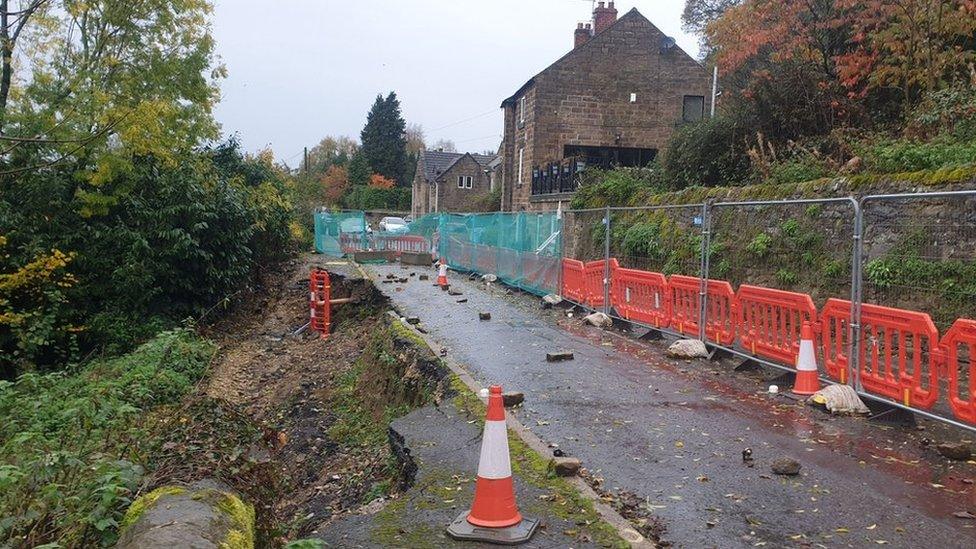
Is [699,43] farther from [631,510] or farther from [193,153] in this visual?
[631,510]

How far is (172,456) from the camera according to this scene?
19.4ft

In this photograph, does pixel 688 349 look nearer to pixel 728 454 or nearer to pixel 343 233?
pixel 728 454

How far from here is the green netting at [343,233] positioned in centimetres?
2853

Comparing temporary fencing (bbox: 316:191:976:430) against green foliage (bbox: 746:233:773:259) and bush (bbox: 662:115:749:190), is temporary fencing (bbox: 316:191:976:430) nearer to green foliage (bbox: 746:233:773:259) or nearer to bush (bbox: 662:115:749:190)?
green foliage (bbox: 746:233:773:259)

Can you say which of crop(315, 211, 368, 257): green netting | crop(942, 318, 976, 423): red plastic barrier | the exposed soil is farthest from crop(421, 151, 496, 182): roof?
crop(942, 318, 976, 423): red plastic barrier

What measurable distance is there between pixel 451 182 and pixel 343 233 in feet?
128

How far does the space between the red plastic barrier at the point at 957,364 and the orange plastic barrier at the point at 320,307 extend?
39.4 ft

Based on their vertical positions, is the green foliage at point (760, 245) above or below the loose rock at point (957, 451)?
above

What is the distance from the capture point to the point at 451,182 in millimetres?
67375

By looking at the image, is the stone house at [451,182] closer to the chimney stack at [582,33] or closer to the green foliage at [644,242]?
the chimney stack at [582,33]

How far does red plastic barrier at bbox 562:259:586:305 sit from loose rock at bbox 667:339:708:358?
4.07 metres

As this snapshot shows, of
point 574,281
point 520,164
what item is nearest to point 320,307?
point 574,281

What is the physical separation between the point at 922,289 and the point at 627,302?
14.2 feet

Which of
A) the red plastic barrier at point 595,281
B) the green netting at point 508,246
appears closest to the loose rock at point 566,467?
the red plastic barrier at point 595,281
